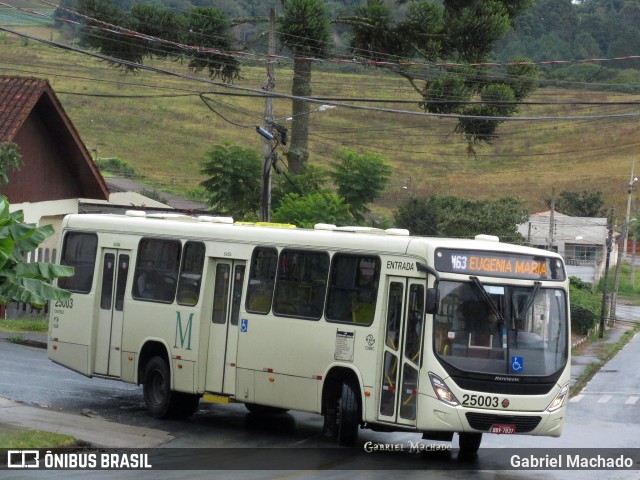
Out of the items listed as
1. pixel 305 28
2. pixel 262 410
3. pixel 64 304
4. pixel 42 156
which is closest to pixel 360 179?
pixel 305 28

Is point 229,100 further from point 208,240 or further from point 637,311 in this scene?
point 208,240

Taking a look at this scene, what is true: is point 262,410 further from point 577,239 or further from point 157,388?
point 577,239

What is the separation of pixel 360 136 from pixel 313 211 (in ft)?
206

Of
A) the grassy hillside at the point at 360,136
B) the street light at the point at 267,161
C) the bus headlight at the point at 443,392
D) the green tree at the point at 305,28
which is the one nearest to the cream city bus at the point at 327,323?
the bus headlight at the point at 443,392

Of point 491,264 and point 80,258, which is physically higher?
point 491,264

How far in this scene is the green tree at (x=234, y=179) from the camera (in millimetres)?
34062

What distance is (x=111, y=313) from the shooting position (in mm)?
17875

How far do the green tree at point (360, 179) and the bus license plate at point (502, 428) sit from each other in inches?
888

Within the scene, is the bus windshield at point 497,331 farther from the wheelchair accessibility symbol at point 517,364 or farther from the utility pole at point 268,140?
the utility pole at point 268,140

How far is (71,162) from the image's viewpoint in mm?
28703

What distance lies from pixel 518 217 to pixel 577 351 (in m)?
29.3

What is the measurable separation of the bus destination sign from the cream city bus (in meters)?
0.02

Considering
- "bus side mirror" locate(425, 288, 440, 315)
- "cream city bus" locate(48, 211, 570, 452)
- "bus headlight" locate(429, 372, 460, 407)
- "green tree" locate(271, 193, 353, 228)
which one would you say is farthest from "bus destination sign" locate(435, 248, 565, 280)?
"green tree" locate(271, 193, 353, 228)

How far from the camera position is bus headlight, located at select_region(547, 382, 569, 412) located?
14.0 m
